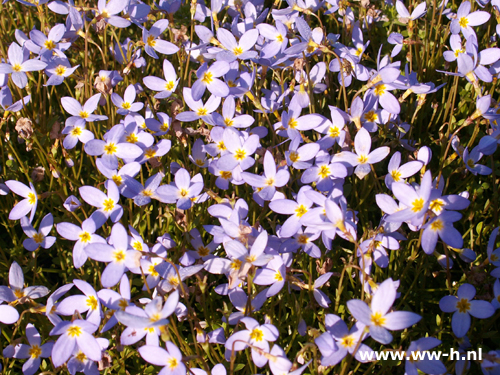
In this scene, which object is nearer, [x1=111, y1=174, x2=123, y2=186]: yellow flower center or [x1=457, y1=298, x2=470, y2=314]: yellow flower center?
[x1=457, y1=298, x2=470, y2=314]: yellow flower center

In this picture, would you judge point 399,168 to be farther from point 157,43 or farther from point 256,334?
point 157,43

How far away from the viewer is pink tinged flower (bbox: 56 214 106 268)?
158 centimetres

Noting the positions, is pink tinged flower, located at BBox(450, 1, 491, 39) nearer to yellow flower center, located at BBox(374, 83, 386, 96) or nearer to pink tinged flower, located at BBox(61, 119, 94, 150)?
yellow flower center, located at BBox(374, 83, 386, 96)

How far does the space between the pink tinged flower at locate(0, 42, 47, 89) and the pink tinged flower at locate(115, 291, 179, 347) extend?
119cm

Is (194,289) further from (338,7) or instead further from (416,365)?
(338,7)

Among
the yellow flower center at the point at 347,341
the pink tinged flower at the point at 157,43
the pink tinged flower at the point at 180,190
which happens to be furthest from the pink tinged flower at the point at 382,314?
the pink tinged flower at the point at 157,43

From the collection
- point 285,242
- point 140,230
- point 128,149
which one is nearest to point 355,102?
point 285,242

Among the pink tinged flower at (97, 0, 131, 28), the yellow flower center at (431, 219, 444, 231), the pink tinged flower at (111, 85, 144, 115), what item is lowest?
the yellow flower center at (431, 219, 444, 231)

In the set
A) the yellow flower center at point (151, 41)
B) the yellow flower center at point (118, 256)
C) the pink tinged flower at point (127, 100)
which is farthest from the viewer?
the yellow flower center at point (151, 41)

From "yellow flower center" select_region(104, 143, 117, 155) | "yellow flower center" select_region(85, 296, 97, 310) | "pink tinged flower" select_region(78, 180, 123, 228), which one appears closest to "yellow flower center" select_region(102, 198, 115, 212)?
"pink tinged flower" select_region(78, 180, 123, 228)

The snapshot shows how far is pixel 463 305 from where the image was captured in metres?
1.51

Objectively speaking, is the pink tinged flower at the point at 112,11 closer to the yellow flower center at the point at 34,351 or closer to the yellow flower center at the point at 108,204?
the yellow flower center at the point at 108,204

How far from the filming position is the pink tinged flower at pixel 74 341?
138cm

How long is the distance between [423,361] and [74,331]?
1153 millimetres
